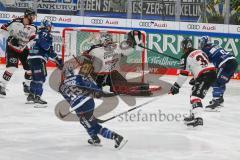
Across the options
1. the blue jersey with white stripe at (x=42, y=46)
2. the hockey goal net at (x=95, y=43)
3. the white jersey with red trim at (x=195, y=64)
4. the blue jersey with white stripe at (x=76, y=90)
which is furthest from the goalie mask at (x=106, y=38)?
the blue jersey with white stripe at (x=76, y=90)

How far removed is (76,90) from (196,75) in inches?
102

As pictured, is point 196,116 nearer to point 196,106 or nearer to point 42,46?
point 196,106

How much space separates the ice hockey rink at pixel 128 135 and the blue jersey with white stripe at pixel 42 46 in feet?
3.14

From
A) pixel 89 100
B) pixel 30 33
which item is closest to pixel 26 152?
pixel 89 100

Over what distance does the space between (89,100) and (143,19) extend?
962cm

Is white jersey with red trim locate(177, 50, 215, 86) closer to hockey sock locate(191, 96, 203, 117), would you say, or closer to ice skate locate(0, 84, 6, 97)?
hockey sock locate(191, 96, 203, 117)

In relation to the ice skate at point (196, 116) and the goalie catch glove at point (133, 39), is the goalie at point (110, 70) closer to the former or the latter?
the goalie catch glove at point (133, 39)

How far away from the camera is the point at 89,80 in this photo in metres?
7.10

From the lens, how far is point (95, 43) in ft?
46.9

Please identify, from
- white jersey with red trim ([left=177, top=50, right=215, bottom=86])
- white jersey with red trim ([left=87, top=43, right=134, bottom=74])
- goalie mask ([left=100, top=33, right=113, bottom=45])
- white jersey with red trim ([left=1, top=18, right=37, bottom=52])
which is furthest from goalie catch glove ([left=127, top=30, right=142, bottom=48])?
white jersey with red trim ([left=177, top=50, right=215, bottom=86])

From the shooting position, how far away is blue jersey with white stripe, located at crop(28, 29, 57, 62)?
400 inches

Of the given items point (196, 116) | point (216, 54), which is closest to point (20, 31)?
point (216, 54)

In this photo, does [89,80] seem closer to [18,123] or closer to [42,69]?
[18,123]

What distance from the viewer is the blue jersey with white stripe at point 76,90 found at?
22.8 feet
